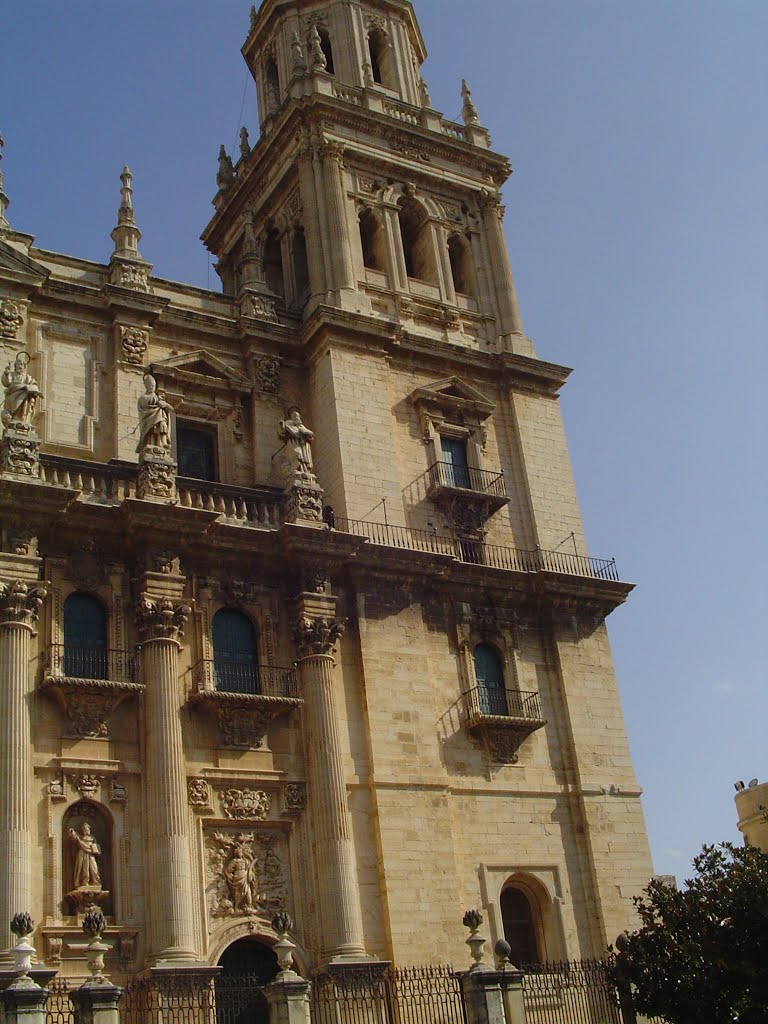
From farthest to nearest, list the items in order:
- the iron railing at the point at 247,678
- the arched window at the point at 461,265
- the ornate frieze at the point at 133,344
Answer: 1. the arched window at the point at 461,265
2. the ornate frieze at the point at 133,344
3. the iron railing at the point at 247,678

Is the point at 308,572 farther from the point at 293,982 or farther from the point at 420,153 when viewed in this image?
the point at 420,153

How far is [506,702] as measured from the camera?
2667 centimetres

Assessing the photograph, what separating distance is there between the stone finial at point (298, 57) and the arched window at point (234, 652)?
623 inches

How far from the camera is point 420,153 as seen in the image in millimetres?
33031

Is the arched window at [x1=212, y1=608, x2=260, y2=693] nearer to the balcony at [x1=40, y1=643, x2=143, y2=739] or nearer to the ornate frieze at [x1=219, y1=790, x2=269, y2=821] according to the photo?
the balcony at [x1=40, y1=643, x2=143, y2=739]

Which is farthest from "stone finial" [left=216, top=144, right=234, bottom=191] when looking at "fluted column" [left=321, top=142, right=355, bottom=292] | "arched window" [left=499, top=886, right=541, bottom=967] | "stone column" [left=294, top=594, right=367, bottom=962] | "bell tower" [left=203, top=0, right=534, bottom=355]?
"arched window" [left=499, top=886, right=541, bottom=967]

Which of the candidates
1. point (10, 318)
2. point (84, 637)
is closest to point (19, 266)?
point (10, 318)

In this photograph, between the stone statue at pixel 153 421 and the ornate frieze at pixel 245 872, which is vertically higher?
the stone statue at pixel 153 421

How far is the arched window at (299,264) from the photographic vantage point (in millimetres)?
32594

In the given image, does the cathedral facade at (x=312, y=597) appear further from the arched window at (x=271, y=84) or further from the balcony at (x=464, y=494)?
the arched window at (x=271, y=84)

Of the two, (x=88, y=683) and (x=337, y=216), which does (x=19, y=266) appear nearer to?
(x=337, y=216)

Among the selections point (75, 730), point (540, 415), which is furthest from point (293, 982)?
point (540, 415)

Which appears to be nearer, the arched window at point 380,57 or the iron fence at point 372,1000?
the iron fence at point 372,1000

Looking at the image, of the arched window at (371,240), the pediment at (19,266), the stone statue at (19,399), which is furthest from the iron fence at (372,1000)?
the arched window at (371,240)
